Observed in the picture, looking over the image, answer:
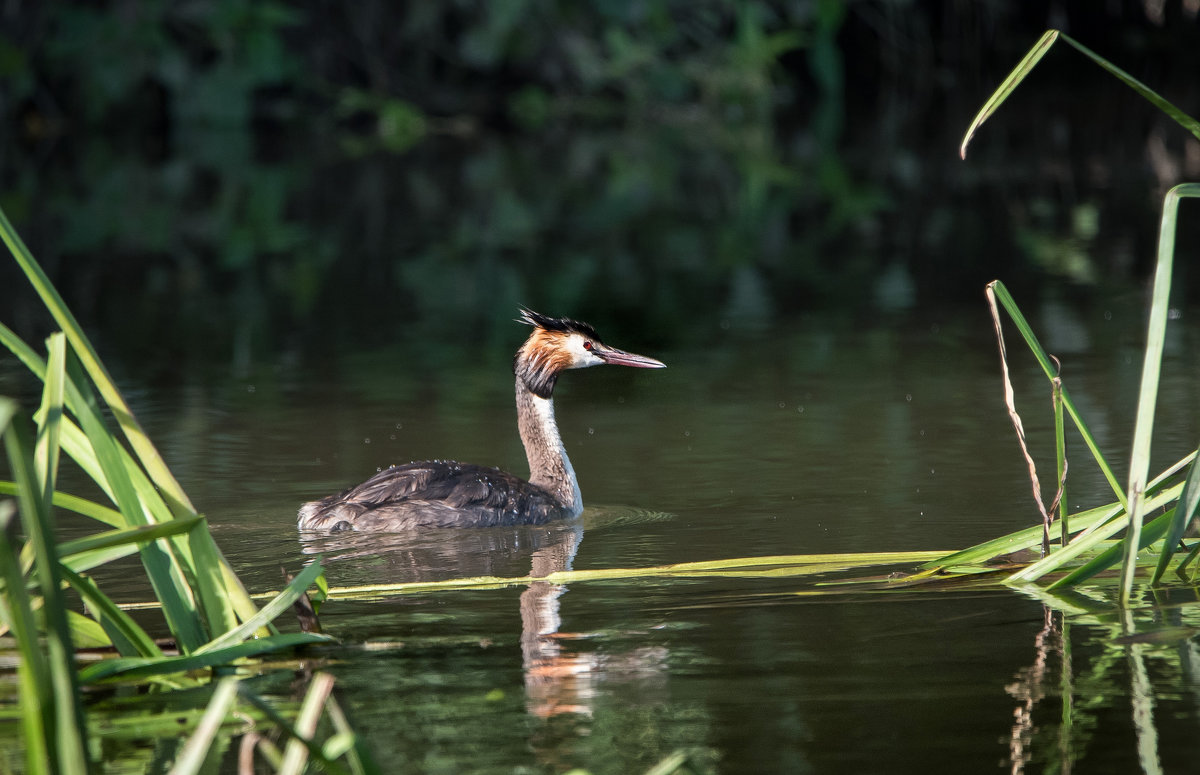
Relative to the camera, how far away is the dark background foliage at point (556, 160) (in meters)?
14.2

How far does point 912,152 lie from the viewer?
23.7m

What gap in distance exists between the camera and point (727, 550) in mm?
6492

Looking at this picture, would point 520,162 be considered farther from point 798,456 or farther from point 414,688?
point 414,688

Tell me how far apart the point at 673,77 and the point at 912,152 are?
6.30 metres

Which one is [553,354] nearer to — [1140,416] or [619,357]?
[619,357]

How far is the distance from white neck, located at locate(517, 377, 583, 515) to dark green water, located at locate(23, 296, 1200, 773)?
17cm

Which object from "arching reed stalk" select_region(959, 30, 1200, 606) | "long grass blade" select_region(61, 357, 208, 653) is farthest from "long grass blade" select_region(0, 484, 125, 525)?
"arching reed stalk" select_region(959, 30, 1200, 606)

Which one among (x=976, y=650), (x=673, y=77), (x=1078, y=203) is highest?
(x=673, y=77)

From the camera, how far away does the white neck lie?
25.2 feet

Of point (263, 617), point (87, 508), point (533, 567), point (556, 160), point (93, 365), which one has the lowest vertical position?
point (533, 567)

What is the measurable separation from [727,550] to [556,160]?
61.5ft

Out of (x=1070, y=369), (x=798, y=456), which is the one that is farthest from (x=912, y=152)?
(x=798, y=456)

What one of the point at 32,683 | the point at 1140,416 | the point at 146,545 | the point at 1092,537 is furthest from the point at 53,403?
the point at 1092,537

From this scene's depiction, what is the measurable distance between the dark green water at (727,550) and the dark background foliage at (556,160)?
6.18 ft
